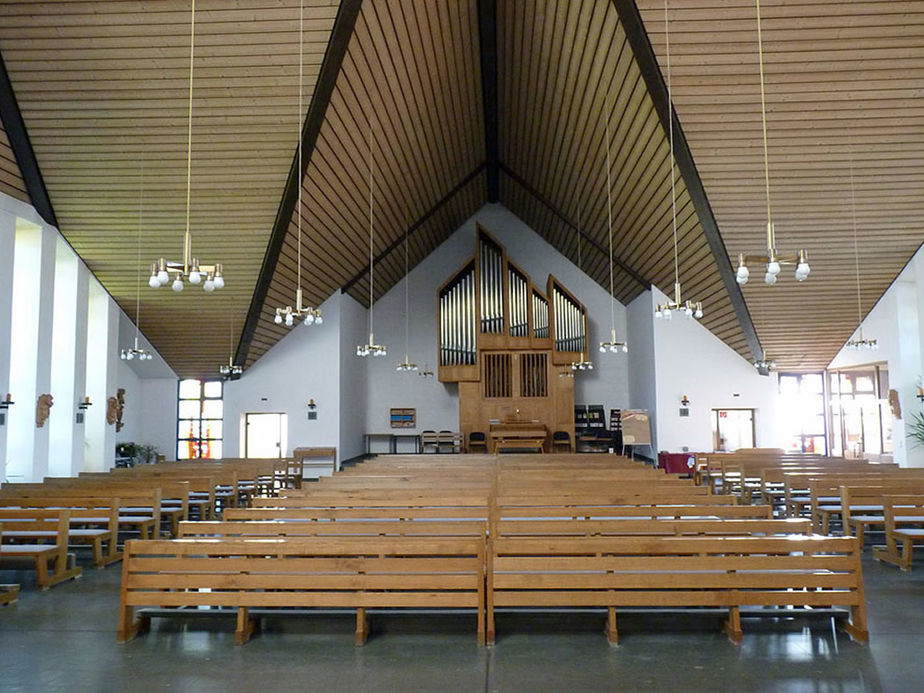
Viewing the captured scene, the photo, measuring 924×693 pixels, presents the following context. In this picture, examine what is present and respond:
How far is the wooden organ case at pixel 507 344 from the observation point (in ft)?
55.9

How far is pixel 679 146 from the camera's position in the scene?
9.36 metres

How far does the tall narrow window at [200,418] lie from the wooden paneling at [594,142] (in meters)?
8.44

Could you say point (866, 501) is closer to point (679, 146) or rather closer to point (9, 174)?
point (679, 146)

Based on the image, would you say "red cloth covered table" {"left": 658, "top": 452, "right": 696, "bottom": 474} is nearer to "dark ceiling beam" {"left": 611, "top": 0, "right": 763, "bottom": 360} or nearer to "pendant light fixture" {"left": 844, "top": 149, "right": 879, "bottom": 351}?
"dark ceiling beam" {"left": 611, "top": 0, "right": 763, "bottom": 360}

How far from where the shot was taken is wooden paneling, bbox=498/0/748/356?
30.7 feet

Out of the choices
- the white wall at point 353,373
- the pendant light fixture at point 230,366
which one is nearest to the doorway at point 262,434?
the pendant light fixture at point 230,366

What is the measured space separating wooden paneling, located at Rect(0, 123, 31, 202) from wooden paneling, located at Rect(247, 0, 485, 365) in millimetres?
3665

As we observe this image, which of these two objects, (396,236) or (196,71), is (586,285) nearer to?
(396,236)

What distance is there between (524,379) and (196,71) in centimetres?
1077

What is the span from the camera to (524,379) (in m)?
17.2

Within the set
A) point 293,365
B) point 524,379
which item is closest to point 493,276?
point 524,379

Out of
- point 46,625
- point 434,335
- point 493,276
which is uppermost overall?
point 493,276

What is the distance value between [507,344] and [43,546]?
12.4m

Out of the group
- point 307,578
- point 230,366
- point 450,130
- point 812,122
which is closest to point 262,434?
point 230,366
